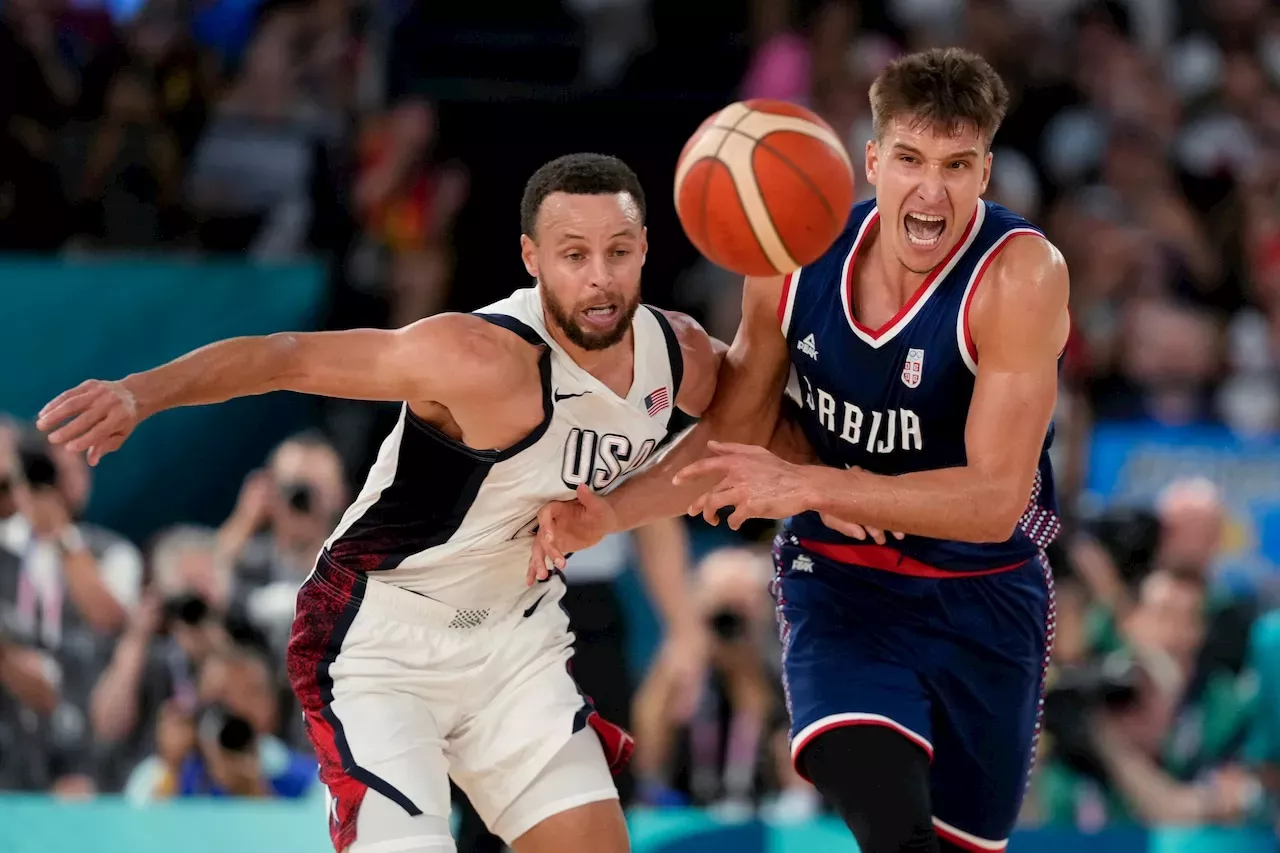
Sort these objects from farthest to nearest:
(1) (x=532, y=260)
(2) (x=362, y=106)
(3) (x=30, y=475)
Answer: (2) (x=362, y=106) → (3) (x=30, y=475) → (1) (x=532, y=260)

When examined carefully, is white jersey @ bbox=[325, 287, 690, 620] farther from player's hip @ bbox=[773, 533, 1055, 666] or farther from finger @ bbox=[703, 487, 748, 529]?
player's hip @ bbox=[773, 533, 1055, 666]

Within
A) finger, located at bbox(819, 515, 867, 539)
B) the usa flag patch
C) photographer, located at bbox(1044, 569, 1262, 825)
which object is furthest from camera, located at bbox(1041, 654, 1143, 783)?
the usa flag patch

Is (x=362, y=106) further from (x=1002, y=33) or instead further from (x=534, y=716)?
(x=534, y=716)

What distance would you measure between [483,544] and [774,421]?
3.20 feet

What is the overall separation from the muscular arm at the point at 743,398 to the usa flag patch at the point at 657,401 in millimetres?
119

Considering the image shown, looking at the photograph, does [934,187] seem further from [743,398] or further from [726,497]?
[726,497]

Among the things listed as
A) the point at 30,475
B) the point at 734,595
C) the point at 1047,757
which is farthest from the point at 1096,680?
the point at 30,475

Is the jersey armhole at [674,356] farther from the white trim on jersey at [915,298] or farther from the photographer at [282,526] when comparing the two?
the photographer at [282,526]

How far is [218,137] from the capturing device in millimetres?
11086

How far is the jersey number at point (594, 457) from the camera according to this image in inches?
201

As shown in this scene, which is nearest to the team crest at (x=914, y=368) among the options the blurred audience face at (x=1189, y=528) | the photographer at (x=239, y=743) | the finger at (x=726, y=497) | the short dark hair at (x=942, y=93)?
the short dark hair at (x=942, y=93)

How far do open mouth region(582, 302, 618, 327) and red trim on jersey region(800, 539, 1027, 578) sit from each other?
970 mm

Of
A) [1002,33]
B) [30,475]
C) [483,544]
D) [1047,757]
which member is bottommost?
[1047,757]

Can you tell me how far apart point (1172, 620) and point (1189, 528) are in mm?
579
